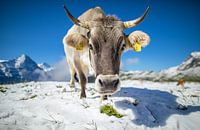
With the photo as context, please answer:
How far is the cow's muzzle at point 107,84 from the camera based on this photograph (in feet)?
19.1

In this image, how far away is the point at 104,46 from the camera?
22.9ft

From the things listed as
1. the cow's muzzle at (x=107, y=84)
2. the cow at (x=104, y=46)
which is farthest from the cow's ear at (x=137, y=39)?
the cow's muzzle at (x=107, y=84)

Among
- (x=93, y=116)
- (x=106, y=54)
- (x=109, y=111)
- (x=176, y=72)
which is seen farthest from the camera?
(x=176, y=72)

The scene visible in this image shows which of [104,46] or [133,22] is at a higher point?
[133,22]

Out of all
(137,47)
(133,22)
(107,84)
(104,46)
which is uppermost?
(133,22)

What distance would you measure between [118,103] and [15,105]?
288 cm

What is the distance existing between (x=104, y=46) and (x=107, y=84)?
1.51 metres

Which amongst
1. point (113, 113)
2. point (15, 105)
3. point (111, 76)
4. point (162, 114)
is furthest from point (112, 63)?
A: point (15, 105)

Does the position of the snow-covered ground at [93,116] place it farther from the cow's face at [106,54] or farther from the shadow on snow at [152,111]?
the cow's face at [106,54]

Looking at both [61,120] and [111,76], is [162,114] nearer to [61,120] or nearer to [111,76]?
[111,76]

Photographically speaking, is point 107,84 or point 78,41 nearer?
point 107,84

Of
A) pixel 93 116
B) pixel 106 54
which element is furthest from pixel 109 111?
pixel 106 54

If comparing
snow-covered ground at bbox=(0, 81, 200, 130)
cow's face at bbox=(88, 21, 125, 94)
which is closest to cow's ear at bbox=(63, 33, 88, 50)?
cow's face at bbox=(88, 21, 125, 94)

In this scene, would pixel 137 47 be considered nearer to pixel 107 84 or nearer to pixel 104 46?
pixel 104 46
